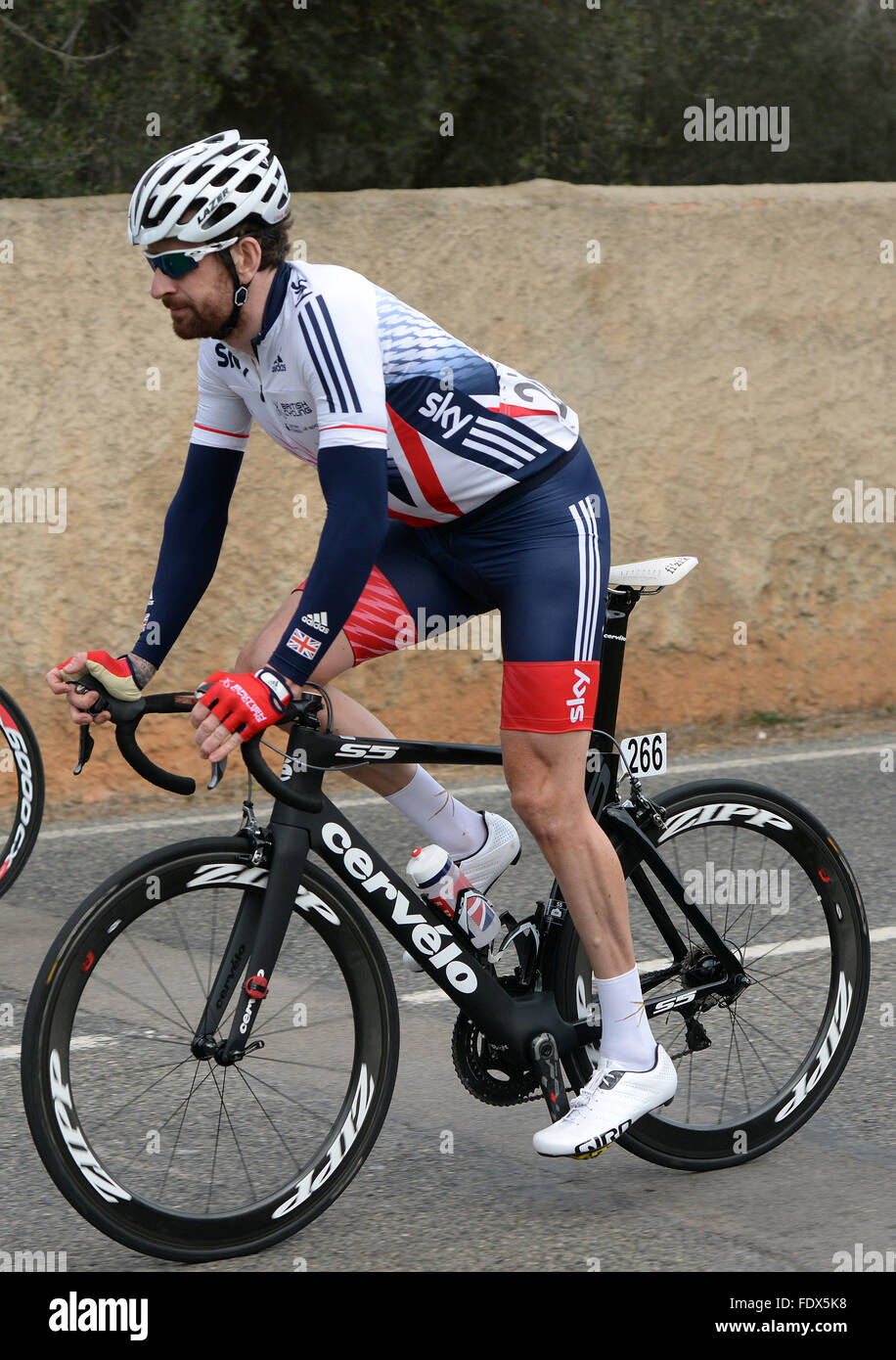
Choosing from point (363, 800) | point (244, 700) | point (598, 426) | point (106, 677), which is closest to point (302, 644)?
point (244, 700)

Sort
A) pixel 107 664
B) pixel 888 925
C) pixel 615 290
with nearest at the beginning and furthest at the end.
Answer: pixel 107 664 → pixel 888 925 → pixel 615 290

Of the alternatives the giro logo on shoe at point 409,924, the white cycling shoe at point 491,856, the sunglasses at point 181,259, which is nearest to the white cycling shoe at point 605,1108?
the giro logo on shoe at point 409,924

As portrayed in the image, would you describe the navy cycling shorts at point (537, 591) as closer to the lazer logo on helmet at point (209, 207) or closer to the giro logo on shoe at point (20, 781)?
the lazer logo on helmet at point (209, 207)

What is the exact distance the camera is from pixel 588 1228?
3.57 metres

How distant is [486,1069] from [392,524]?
1147 millimetres

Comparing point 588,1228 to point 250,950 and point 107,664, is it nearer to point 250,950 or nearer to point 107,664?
point 250,950

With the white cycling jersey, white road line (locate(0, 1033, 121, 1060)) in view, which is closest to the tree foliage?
white road line (locate(0, 1033, 121, 1060))

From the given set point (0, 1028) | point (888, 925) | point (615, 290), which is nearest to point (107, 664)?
point (0, 1028)

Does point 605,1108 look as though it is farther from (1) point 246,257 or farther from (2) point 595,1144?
(1) point 246,257

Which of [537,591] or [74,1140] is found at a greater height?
[537,591]

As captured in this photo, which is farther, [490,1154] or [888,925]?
[888,925]

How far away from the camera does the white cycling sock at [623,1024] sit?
11.9ft

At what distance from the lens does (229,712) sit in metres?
3.10
